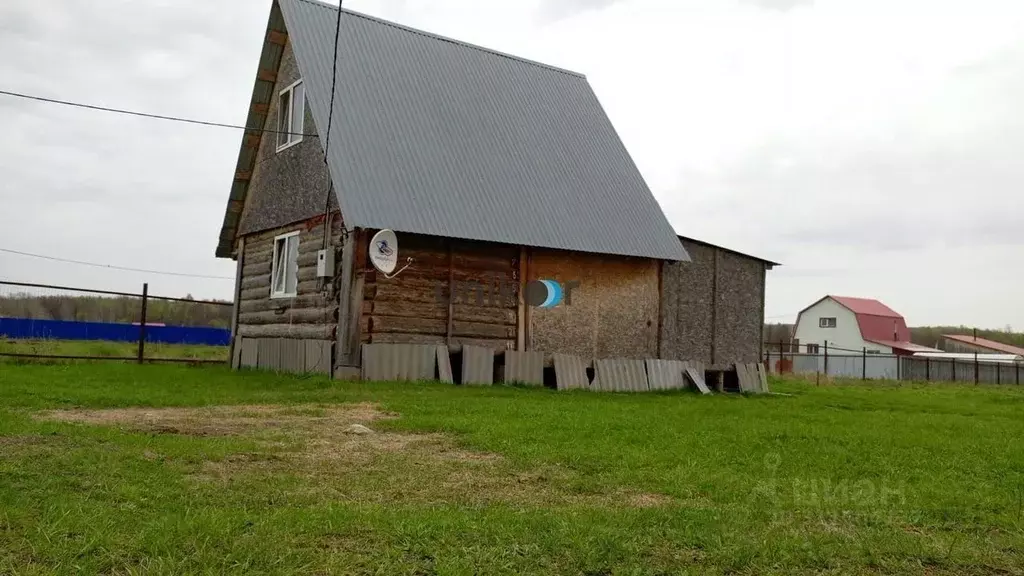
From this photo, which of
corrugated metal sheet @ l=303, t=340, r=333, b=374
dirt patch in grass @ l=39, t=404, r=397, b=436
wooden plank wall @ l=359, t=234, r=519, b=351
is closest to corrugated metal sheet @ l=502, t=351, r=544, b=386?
wooden plank wall @ l=359, t=234, r=519, b=351

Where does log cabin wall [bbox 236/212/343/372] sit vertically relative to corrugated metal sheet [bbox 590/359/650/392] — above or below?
above

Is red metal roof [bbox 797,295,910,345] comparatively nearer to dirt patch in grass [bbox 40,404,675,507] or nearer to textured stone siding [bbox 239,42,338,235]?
textured stone siding [bbox 239,42,338,235]

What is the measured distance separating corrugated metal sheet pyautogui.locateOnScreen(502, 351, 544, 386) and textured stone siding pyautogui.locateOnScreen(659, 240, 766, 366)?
149 inches

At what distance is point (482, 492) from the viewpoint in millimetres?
6145

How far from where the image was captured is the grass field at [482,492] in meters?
4.35

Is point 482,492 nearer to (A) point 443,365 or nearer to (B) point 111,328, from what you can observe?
(A) point 443,365

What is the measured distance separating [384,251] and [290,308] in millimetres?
4104

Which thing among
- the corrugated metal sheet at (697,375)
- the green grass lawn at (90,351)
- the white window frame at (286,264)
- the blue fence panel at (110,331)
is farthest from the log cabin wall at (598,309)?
the blue fence panel at (110,331)

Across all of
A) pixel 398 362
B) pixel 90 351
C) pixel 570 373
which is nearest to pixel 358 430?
pixel 398 362

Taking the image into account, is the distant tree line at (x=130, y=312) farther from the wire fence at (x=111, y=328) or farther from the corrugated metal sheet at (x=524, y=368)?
the corrugated metal sheet at (x=524, y=368)

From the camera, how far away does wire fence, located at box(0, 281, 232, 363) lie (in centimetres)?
2118

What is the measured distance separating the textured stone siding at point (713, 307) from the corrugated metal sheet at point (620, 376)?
142 centimetres

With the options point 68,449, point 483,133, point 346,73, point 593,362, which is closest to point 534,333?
point 593,362

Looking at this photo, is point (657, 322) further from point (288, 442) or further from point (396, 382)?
point (288, 442)
